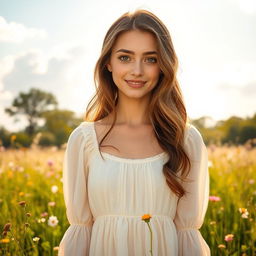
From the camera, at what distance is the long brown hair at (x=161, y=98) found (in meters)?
2.72

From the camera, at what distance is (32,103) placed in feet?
167

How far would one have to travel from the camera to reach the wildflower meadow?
331 centimetres

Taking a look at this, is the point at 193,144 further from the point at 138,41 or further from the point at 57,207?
the point at 57,207

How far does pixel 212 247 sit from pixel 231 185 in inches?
58.8

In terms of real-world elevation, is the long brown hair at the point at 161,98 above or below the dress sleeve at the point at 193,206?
above

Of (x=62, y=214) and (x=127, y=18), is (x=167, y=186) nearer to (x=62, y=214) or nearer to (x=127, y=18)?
(x=127, y=18)

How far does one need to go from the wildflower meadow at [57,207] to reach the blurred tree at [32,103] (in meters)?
43.5

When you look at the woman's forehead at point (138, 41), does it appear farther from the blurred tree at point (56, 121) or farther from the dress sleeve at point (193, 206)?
the blurred tree at point (56, 121)


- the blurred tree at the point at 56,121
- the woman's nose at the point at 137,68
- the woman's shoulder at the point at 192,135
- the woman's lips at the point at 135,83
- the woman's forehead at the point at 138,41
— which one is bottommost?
the woman's shoulder at the point at 192,135

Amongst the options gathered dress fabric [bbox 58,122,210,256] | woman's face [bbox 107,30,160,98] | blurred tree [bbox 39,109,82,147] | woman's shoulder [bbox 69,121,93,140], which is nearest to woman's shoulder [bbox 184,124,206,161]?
gathered dress fabric [bbox 58,122,210,256]

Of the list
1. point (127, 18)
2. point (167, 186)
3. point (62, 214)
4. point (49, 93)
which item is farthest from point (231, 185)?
point (49, 93)

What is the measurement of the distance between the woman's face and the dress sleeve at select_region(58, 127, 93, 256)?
1.54ft

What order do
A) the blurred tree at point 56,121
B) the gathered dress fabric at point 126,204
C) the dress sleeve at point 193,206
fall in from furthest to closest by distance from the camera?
the blurred tree at point 56,121
the dress sleeve at point 193,206
the gathered dress fabric at point 126,204

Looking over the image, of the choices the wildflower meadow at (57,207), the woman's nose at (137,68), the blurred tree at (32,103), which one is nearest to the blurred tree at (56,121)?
the blurred tree at (32,103)
